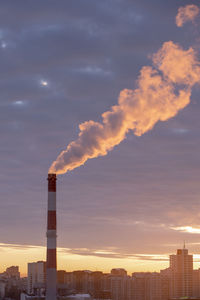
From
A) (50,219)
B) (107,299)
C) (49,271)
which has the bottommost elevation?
(107,299)

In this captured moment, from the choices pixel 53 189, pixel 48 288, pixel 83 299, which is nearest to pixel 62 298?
pixel 83 299

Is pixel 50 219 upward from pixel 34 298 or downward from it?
upward

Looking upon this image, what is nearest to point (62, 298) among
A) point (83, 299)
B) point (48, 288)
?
point (83, 299)

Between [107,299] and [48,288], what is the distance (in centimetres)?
10215

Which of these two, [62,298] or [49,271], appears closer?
[49,271]

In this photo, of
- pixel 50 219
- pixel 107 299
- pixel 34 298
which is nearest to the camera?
pixel 50 219

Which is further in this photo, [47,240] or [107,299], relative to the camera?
[107,299]

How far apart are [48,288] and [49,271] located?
149 inches

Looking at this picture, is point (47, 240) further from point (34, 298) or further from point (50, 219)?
point (34, 298)

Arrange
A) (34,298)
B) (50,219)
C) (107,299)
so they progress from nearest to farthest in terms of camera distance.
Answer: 1. (50,219)
2. (34,298)
3. (107,299)

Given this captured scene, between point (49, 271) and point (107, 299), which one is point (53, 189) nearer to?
point (49, 271)

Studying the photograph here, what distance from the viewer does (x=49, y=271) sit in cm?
8594

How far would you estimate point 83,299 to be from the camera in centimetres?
12838

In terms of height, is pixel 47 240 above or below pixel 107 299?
above
